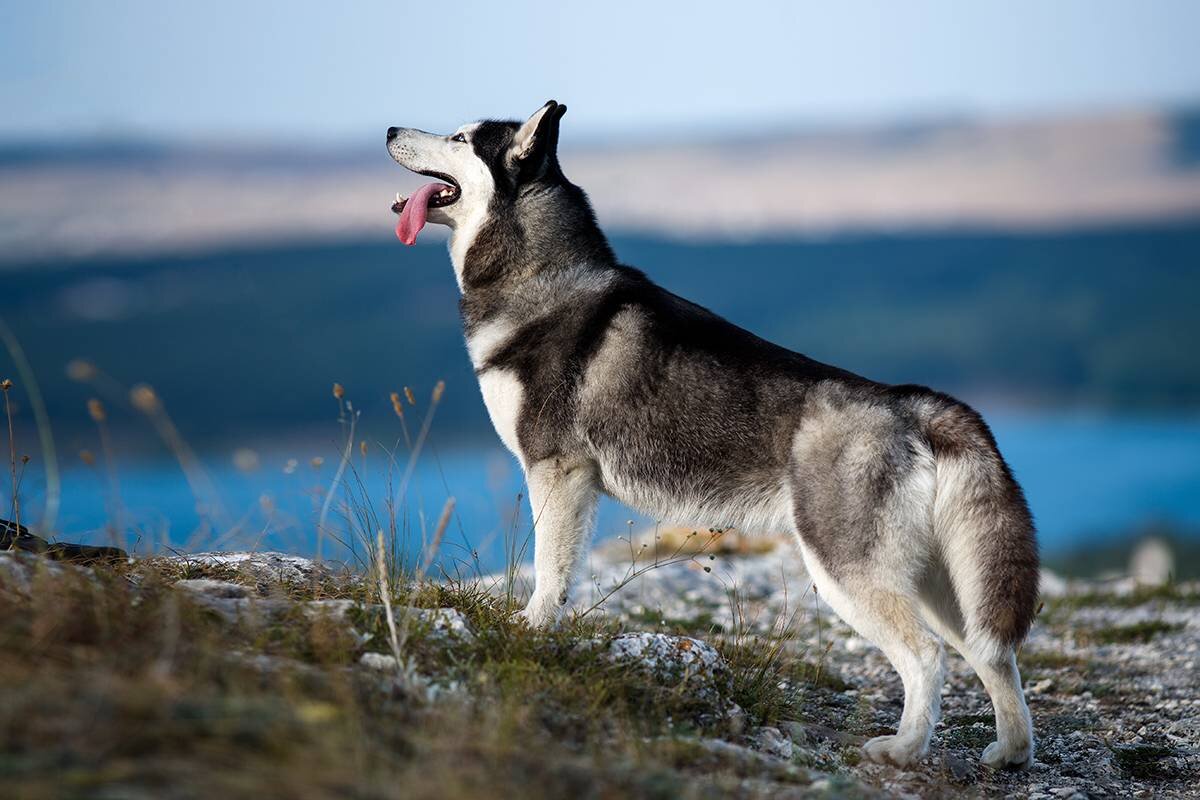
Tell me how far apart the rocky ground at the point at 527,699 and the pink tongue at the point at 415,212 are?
2.01 m

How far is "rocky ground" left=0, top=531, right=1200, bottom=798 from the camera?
10.6 ft

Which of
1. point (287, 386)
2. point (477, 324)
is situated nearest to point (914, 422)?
point (477, 324)

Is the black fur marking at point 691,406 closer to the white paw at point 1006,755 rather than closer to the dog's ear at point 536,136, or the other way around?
the dog's ear at point 536,136

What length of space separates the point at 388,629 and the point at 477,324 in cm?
219

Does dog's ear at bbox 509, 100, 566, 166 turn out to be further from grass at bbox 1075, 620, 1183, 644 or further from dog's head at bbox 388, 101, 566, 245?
grass at bbox 1075, 620, 1183, 644

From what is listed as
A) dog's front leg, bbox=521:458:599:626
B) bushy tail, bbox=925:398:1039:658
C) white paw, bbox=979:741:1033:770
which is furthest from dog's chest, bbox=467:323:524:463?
white paw, bbox=979:741:1033:770

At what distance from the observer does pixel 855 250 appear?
635 feet

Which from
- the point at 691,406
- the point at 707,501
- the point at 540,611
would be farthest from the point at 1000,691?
the point at 540,611

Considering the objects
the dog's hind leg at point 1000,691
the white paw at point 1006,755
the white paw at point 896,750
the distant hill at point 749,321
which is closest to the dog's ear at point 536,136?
the dog's hind leg at point 1000,691

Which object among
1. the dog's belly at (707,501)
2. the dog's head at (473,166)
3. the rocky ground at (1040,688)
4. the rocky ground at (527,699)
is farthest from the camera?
the dog's head at (473,166)

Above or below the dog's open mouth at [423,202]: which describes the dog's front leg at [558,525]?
below

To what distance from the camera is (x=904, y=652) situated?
5.19m

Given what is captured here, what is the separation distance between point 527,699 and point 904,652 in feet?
6.18

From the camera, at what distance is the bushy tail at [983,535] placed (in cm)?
508
